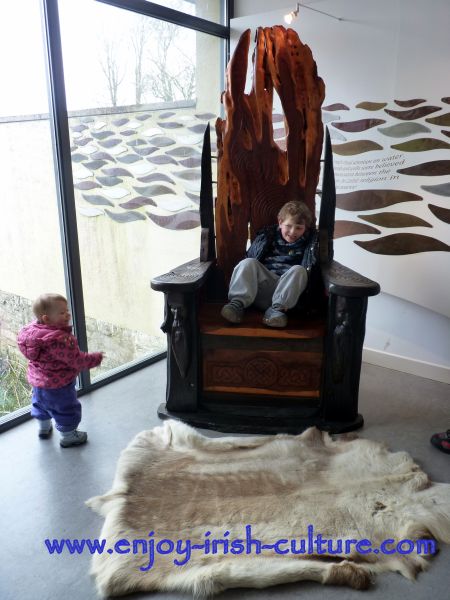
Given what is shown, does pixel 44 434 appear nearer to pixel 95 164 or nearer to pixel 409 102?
pixel 95 164

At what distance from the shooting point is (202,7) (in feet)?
11.3

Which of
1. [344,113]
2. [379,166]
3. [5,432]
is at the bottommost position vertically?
[5,432]

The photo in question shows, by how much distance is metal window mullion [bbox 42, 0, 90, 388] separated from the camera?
239 centimetres

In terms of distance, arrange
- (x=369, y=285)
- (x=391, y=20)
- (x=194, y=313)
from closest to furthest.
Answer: (x=369, y=285) → (x=194, y=313) → (x=391, y=20)

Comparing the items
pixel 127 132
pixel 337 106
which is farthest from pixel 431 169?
pixel 127 132

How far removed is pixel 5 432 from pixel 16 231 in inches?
40.0

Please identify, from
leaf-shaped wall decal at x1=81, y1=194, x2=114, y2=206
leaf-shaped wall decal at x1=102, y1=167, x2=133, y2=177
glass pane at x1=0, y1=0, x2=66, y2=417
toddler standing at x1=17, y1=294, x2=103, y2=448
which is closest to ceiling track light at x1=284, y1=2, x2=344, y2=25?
leaf-shaped wall decal at x1=102, y1=167, x2=133, y2=177

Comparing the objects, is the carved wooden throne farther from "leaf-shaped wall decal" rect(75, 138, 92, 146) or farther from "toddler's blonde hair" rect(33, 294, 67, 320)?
"leaf-shaped wall decal" rect(75, 138, 92, 146)

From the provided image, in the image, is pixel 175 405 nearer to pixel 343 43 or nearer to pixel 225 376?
pixel 225 376

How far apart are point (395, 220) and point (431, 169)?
1.20 feet

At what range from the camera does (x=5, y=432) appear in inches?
95.2

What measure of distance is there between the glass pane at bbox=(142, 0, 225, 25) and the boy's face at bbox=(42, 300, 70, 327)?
208 centimetres

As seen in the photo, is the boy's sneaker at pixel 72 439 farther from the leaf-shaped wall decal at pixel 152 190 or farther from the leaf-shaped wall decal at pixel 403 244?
the leaf-shaped wall decal at pixel 403 244

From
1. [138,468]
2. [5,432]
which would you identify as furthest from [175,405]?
[5,432]
